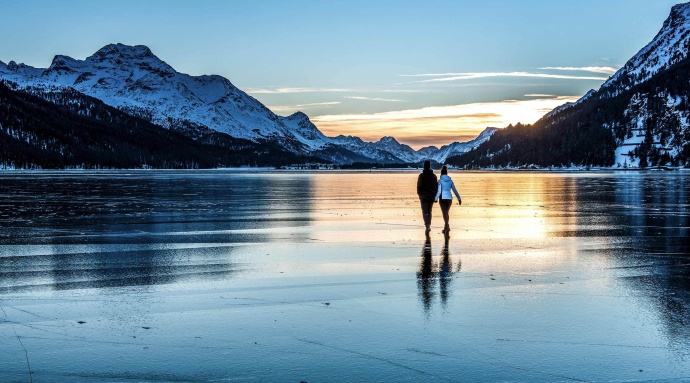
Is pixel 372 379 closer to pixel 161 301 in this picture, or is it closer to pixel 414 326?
pixel 414 326

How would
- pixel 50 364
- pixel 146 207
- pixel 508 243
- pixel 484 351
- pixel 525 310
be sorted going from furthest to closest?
1. pixel 146 207
2. pixel 508 243
3. pixel 525 310
4. pixel 484 351
5. pixel 50 364

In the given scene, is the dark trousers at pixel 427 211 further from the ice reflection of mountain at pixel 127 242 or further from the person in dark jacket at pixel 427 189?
the ice reflection of mountain at pixel 127 242

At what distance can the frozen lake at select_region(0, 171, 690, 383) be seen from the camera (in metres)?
6.71

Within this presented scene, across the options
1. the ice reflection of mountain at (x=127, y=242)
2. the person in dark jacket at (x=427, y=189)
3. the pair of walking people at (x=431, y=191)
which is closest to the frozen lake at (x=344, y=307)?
the ice reflection of mountain at (x=127, y=242)

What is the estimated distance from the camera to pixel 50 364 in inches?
266

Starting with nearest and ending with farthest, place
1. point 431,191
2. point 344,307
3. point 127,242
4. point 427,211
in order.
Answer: point 344,307
point 127,242
point 427,211
point 431,191

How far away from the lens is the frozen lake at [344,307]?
671cm

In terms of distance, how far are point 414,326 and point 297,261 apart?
19.4 ft

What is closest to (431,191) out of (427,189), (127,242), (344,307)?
(427,189)

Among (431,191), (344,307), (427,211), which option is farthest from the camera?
(431,191)

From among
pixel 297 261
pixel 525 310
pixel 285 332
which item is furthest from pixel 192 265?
pixel 525 310

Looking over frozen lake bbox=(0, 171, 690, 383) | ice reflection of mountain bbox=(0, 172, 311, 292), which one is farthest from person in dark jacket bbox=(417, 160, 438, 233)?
ice reflection of mountain bbox=(0, 172, 311, 292)

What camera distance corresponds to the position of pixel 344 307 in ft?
30.8

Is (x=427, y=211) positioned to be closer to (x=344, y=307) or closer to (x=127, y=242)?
(x=127, y=242)
